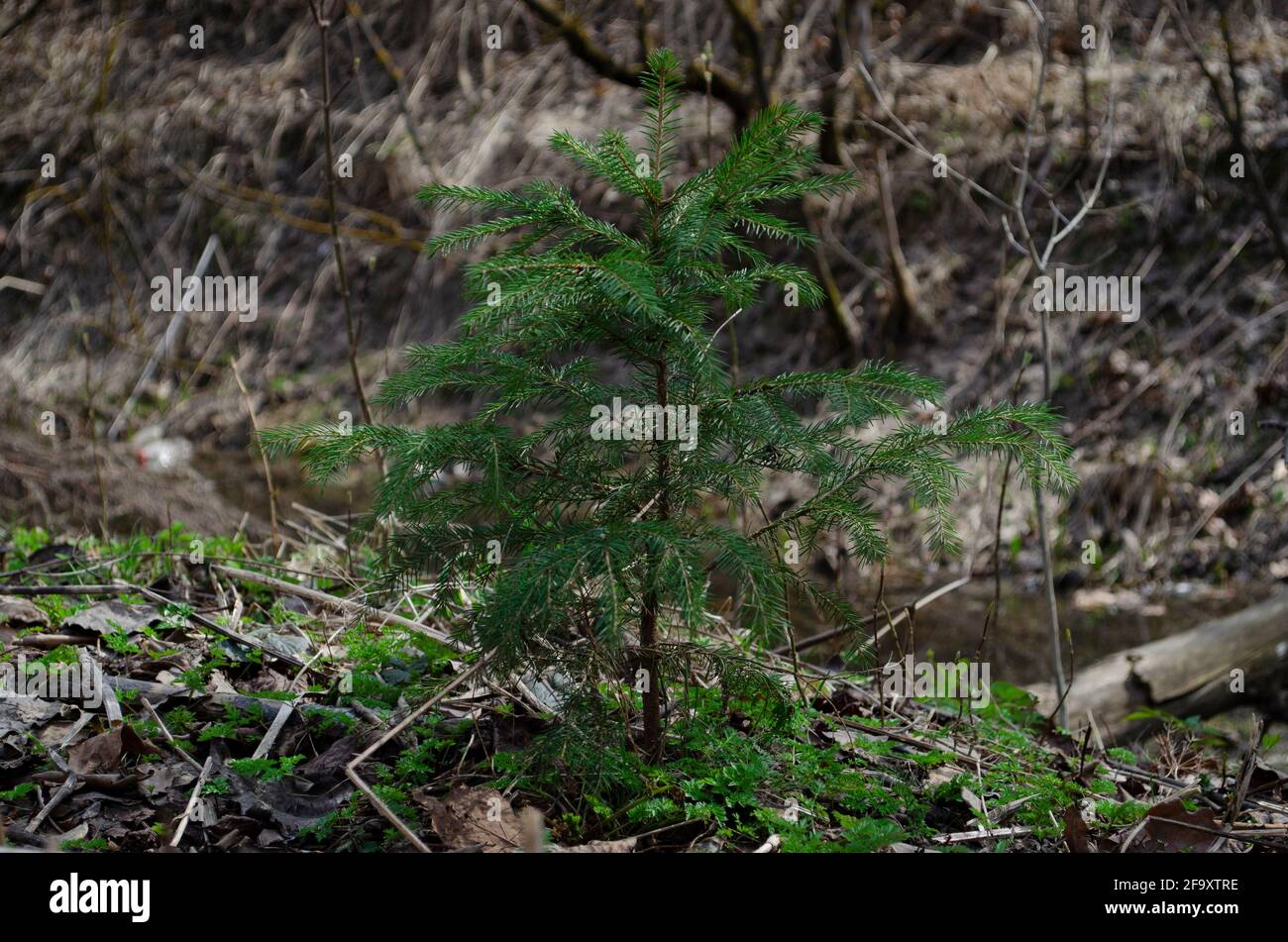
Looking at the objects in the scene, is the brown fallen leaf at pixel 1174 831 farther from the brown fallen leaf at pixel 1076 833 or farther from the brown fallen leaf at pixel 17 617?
the brown fallen leaf at pixel 17 617

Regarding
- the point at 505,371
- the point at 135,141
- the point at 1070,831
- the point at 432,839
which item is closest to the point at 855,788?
the point at 1070,831

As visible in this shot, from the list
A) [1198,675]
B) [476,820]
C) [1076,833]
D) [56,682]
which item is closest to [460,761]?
[476,820]

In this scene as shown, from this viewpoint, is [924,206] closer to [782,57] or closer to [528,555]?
[782,57]

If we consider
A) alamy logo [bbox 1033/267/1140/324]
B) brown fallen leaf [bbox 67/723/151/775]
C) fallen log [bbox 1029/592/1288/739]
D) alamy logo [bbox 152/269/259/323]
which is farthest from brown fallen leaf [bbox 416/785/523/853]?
alamy logo [bbox 152/269/259/323]

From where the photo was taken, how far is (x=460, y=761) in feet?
8.30

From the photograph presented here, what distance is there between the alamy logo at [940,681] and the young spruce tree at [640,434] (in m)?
0.93

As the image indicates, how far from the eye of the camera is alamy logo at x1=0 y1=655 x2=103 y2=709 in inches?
108

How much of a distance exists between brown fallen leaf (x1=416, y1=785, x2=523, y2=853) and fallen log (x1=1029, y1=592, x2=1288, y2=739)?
8.98ft

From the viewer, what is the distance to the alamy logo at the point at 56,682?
2738 mm

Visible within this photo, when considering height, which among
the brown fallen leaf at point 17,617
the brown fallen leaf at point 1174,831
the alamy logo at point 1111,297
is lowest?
the brown fallen leaf at point 1174,831
